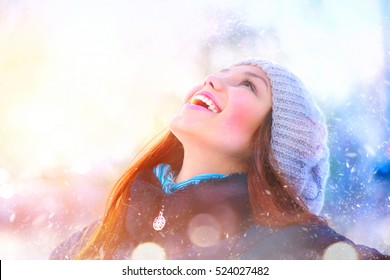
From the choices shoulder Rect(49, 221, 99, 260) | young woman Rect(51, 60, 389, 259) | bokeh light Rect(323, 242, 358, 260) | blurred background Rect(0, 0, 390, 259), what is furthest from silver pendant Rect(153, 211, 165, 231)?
blurred background Rect(0, 0, 390, 259)

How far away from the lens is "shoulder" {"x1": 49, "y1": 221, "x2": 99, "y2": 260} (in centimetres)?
141

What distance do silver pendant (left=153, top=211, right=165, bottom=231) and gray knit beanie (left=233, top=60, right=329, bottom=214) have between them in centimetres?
32

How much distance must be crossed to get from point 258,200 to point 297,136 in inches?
7.9

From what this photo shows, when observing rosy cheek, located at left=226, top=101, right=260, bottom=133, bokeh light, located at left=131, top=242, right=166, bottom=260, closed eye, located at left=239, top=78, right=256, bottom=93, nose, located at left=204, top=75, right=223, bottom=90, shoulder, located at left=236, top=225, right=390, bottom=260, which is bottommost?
bokeh light, located at left=131, top=242, right=166, bottom=260

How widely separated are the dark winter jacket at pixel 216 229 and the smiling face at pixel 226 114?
10cm

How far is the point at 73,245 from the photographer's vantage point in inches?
56.3

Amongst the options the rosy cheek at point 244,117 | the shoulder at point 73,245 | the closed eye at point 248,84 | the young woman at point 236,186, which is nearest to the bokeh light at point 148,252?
the young woman at point 236,186

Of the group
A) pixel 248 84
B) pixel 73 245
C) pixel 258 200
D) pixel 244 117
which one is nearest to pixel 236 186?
pixel 258 200

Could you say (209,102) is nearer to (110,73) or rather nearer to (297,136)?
(297,136)

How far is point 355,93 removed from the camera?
5.31 feet

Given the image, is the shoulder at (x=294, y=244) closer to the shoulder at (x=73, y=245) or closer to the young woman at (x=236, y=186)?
the young woman at (x=236, y=186)

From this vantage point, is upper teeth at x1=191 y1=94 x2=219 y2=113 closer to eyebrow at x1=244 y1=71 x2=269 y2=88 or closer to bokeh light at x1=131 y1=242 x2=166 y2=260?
eyebrow at x1=244 y1=71 x2=269 y2=88

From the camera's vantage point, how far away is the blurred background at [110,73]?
165 centimetres
